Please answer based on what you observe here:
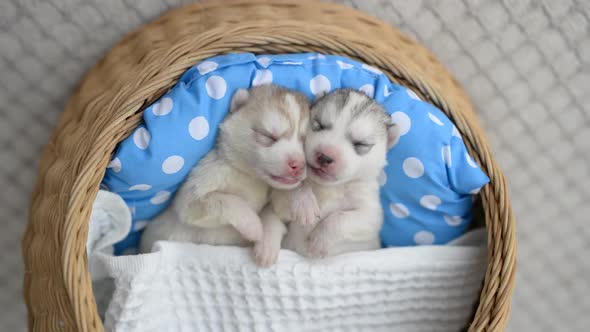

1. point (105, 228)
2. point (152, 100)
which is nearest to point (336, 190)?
point (152, 100)

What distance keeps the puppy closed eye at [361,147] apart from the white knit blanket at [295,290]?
0.34 metres

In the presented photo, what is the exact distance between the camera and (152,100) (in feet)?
4.79

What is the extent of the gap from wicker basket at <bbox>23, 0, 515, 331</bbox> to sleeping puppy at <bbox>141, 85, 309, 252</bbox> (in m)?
0.19

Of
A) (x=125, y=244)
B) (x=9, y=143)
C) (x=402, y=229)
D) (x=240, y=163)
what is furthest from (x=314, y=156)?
(x=9, y=143)

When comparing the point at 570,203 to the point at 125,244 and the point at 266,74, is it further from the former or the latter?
the point at 125,244

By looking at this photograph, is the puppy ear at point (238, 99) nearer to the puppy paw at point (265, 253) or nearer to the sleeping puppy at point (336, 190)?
the sleeping puppy at point (336, 190)

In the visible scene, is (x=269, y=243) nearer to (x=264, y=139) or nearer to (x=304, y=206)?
(x=304, y=206)

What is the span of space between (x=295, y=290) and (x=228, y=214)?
1.07 feet

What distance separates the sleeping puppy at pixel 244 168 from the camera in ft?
4.74

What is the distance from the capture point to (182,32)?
1609mm

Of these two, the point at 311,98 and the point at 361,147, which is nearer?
the point at 361,147

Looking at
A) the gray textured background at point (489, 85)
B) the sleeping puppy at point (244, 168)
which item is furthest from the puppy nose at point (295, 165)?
the gray textured background at point (489, 85)

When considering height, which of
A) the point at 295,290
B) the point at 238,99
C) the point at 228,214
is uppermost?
the point at 238,99

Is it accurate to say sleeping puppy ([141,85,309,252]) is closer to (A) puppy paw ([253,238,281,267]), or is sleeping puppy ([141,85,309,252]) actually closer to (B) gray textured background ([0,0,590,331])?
(A) puppy paw ([253,238,281,267])
